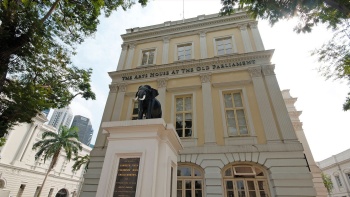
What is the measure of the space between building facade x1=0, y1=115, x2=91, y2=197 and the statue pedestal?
25.5 m

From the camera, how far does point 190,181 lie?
9289mm

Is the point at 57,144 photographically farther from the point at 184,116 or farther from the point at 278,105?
the point at 278,105

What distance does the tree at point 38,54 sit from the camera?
24.4 feet

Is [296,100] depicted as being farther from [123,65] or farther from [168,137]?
[168,137]

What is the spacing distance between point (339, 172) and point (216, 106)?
3256 centimetres

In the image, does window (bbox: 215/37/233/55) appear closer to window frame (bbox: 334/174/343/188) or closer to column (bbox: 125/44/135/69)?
column (bbox: 125/44/135/69)

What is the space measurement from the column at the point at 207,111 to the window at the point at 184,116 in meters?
1.05

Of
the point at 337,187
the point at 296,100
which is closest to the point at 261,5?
the point at 296,100

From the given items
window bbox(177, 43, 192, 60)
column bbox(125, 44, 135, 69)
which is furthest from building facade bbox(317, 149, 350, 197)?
column bbox(125, 44, 135, 69)

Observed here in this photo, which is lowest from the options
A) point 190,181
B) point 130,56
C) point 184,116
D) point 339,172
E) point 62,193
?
point 190,181

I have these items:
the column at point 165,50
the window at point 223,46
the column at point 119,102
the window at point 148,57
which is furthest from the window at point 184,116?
the window at point 148,57

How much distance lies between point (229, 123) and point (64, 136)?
23.9 m

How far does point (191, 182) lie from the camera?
9.23 metres

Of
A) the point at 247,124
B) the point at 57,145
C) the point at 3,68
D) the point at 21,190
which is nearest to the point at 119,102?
the point at 3,68
